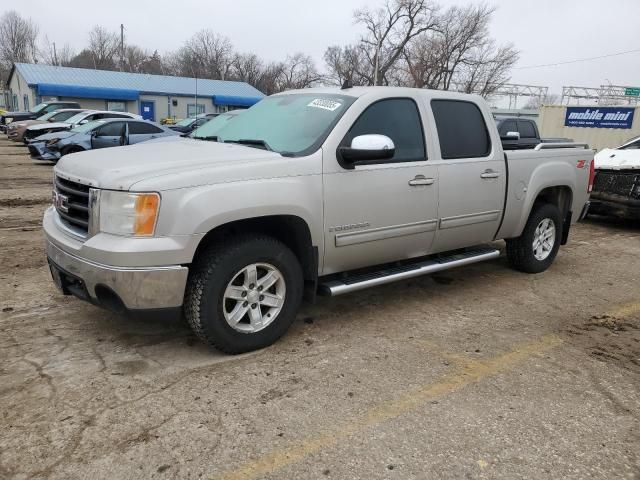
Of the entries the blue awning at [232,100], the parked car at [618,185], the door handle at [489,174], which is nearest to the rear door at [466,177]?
the door handle at [489,174]

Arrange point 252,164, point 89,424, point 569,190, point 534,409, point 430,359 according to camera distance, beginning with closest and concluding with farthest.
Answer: point 89,424 < point 534,409 < point 252,164 < point 430,359 < point 569,190

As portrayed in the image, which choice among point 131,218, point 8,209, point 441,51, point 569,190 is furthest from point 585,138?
point 441,51

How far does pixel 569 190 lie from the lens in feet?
20.3

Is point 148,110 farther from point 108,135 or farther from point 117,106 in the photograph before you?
point 108,135

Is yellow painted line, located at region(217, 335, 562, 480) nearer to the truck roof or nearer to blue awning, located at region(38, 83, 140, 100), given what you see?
the truck roof

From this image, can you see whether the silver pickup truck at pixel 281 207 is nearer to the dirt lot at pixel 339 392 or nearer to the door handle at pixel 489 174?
the door handle at pixel 489 174

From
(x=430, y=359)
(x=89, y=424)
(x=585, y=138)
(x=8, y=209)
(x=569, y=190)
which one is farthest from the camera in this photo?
(x=585, y=138)

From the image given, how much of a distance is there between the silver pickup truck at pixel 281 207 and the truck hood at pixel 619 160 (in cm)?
435

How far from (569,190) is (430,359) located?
137 inches

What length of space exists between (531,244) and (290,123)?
3.18 m

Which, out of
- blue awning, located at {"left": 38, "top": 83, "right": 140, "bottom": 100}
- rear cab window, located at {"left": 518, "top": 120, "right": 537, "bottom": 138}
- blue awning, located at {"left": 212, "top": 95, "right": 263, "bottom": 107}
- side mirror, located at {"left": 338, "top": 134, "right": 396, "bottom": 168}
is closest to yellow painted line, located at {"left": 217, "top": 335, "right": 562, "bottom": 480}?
side mirror, located at {"left": 338, "top": 134, "right": 396, "bottom": 168}

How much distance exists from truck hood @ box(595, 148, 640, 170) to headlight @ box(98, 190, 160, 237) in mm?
8096

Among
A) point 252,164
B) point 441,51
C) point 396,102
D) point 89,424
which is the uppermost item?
point 441,51

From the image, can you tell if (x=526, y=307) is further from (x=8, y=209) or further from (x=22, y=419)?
(x=8, y=209)
